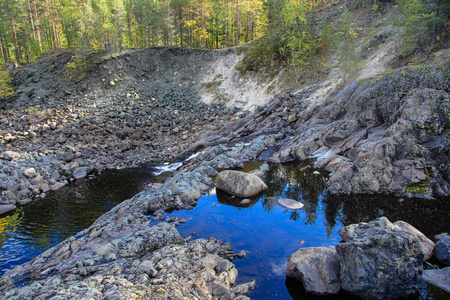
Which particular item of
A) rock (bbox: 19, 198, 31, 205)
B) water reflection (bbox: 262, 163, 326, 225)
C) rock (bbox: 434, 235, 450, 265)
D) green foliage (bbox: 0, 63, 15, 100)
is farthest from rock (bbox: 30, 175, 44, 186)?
rock (bbox: 434, 235, 450, 265)

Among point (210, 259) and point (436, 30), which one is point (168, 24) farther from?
point (210, 259)

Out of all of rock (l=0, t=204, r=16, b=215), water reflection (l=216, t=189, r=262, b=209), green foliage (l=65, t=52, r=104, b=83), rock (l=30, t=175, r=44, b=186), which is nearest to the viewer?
water reflection (l=216, t=189, r=262, b=209)

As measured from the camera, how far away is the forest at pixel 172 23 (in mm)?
35688

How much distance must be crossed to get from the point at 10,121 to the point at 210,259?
37.7 m

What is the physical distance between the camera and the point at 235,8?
48719 millimetres

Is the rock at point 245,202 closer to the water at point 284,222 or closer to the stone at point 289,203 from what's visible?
the water at point 284,222

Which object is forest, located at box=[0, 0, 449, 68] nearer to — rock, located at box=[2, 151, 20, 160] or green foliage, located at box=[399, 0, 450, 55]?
green foliage, located at box=[399, 0, 450, 55]

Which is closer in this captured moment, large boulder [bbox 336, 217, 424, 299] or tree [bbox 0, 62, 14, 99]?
large boulder [bbox 336, 217, 424, 299]

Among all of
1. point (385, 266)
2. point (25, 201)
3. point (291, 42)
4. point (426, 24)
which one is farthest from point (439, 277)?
point (291, 42)

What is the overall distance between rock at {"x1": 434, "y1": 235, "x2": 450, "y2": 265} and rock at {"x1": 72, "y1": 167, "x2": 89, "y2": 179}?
1035 inches

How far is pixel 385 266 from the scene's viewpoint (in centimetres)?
730

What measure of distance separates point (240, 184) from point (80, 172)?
685 inches

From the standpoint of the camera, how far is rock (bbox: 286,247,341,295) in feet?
25.8

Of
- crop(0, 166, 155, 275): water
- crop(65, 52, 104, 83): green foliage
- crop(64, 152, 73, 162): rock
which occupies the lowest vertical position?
crop(0, 166, 155, 275): water
